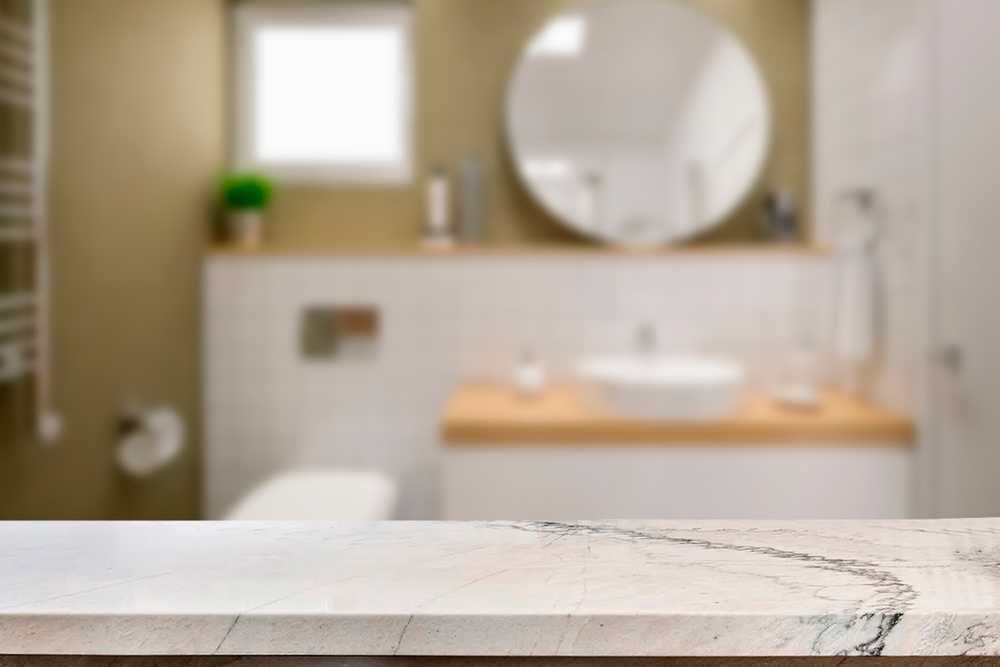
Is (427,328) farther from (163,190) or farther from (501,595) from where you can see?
(501,595)

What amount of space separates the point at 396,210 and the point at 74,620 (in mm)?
1637

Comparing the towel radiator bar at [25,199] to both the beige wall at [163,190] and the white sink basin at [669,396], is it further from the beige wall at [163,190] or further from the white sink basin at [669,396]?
the white sink basin at [669,396]

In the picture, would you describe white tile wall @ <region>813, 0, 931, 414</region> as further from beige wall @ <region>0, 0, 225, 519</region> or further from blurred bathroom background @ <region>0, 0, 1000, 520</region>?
beige wall @ <region>0, 0, 225, 519</region>

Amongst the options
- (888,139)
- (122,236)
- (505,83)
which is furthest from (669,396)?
(122,236)

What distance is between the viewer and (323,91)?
2104 mm

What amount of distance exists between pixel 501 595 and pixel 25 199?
54.2 inches

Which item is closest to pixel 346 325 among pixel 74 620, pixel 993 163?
pixel 993 163

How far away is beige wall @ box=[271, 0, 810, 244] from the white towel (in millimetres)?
349

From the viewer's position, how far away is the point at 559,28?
6.01 feet

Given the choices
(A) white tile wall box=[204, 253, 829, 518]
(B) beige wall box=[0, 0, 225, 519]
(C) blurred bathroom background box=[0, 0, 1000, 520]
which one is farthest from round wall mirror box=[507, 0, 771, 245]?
(B) beige wall box=[0, 0, 225, 519]

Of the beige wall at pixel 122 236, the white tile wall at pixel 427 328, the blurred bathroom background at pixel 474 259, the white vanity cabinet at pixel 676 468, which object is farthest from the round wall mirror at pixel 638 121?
the beige wall at pixel 122 236

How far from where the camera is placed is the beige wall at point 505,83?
184cm

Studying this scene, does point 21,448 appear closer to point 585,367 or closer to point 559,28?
point 585,367

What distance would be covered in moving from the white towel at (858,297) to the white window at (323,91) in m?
1.05
